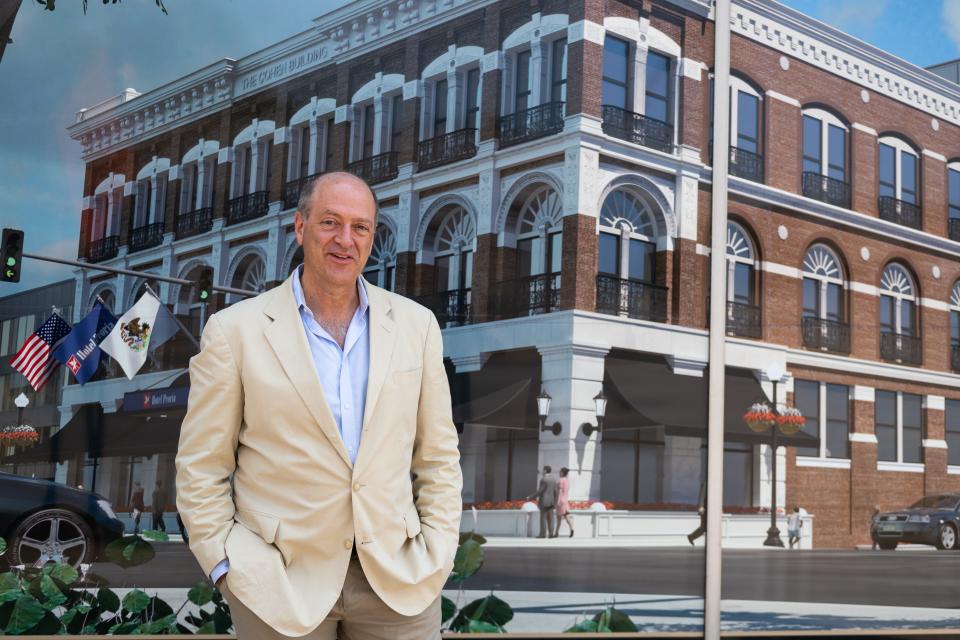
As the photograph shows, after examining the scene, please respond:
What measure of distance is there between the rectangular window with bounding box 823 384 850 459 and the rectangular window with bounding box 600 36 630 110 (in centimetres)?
186

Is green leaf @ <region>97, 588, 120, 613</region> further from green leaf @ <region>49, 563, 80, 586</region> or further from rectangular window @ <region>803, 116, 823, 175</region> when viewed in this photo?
rectangular window @ <region>803, 116, 823, 175</region>

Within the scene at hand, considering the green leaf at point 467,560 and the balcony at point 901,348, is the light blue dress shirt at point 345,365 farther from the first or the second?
the balcony at point 901,348

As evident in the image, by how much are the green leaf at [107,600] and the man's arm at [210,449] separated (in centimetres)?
235

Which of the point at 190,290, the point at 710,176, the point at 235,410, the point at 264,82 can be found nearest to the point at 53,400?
the point at 190,290

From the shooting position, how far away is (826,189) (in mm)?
6184

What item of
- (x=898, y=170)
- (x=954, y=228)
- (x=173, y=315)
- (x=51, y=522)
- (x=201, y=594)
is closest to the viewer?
(x=51, y=522)

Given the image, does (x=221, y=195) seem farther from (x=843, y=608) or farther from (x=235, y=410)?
(x=843, y=608)

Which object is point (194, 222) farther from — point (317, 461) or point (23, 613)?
point (317, 461)

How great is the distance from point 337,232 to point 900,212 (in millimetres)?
4482

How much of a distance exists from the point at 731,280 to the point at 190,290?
8.71 ft

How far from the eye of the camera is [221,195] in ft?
17.4

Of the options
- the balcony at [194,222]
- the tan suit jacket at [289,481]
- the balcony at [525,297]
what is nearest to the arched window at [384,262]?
the balcony at [525,297]

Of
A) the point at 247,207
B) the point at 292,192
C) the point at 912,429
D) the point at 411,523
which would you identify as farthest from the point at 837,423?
the point at 411,523

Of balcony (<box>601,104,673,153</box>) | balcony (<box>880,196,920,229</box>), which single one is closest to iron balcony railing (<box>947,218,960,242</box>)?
balcony (<box>880,196,920,229</box>)
